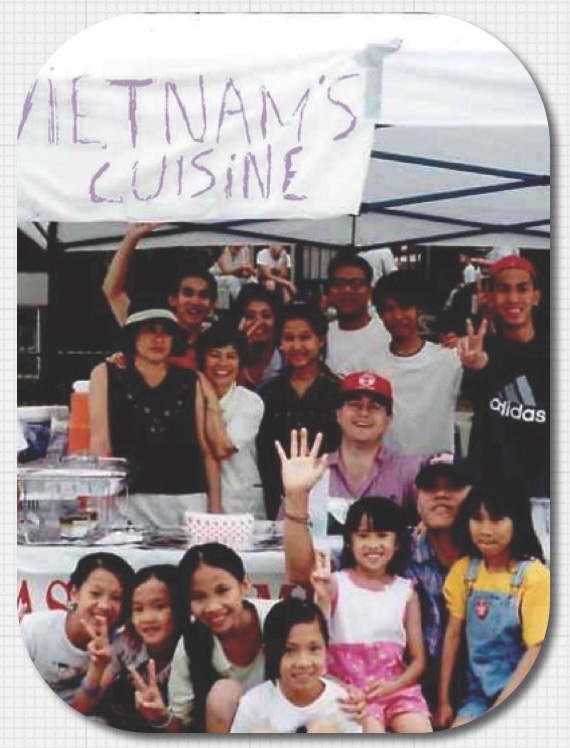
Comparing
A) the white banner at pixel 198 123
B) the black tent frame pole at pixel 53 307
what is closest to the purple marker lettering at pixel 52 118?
the white banner at pixel 198 123

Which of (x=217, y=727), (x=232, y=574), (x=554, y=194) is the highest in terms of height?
(x=554, y=194)

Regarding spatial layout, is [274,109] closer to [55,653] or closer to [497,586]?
[497,586]

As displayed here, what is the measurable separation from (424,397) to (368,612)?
54 cm

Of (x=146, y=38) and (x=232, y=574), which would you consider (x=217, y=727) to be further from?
(x=146, y=38)

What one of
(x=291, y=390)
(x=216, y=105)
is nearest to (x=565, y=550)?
(x=291, y=390)

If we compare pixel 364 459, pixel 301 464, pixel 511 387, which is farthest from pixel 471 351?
pixel 301 464

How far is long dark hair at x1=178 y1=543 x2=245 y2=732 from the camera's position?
412cm

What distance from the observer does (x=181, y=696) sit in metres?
4.16

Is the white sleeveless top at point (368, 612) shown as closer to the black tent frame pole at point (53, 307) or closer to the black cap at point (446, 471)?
the black cap at point (446, 471)

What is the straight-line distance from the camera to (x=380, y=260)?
4098 millimetres

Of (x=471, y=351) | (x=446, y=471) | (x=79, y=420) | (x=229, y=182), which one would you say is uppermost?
(x=229, y=182)

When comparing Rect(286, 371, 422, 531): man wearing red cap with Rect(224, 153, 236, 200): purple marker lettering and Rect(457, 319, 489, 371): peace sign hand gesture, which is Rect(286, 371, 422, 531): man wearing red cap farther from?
Rect(224, 153, 236, 200): purple marker lettering

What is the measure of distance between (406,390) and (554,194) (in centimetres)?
59

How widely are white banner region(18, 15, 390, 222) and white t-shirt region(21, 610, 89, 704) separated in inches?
38.6
